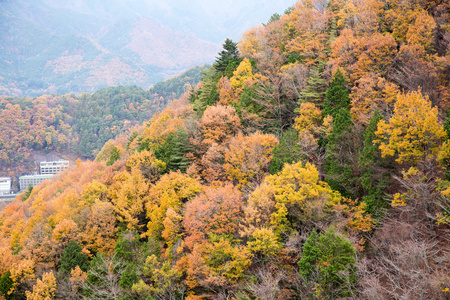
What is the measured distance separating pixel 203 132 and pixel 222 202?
16.3 m

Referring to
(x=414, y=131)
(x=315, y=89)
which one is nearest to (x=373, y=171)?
(x=414, y=131)

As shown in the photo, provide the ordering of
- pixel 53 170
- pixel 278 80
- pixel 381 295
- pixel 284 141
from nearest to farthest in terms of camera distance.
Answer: pixel 381 295
pixel 284 141
pixel 278 80
pixel 53 170

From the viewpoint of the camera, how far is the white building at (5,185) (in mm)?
175875

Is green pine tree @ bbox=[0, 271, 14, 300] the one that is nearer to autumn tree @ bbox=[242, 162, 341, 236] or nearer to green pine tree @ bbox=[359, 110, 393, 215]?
autumn tree @ bbox=[242, 162, 341, 236]

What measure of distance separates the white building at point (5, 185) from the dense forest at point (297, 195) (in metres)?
143

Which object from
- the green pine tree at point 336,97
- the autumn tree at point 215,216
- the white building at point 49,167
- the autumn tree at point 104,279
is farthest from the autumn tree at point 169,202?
the white building at point 49,167

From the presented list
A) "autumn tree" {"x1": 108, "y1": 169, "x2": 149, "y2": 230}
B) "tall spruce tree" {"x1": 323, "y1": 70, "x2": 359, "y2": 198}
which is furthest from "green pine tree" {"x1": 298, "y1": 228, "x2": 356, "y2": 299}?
"autumn tree" {"x1": 108, "y1": 169, "x2": 149, "y2": 230}

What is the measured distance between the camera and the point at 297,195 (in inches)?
1246

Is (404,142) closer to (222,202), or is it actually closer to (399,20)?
(222,202)

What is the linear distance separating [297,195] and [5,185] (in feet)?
627

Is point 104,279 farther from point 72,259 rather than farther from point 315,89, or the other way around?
point 315,89

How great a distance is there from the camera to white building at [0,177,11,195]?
175875 mm

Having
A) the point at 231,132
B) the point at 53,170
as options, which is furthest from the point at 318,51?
the point at 53,170

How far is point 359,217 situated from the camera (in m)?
30.5
